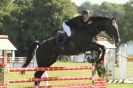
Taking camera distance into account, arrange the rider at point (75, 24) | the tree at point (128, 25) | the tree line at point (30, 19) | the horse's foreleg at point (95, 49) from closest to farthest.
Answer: the horse's foreleg at point (95, 49) < the rider at point (75, 24) < the tree line at point (30, 19) < the tree at point (128, 25)

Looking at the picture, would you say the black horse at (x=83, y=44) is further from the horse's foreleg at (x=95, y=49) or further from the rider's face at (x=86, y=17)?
the rider's face at (x=86, y=17)

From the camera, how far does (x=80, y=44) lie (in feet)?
34.9

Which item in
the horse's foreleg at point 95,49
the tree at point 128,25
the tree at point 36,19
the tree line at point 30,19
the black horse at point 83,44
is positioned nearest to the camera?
the horse's foreleg at point 95,49

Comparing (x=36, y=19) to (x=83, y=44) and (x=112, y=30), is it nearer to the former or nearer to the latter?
(x=83, y=44)

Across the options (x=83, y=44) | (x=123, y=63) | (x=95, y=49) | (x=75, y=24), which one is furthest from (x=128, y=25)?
(x=95, y=49)

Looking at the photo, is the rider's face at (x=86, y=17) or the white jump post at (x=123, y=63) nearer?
the rider's face at (x=86, y=17)

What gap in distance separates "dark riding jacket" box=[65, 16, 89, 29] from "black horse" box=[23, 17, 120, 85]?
10cm

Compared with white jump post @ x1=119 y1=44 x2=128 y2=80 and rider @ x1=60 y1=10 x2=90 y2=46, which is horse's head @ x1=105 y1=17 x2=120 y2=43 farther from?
white jump post @ x1=119 y1=44 x2=128 y2=80

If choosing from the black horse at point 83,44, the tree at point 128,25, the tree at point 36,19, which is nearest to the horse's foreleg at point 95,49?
the black horse at point 83,44

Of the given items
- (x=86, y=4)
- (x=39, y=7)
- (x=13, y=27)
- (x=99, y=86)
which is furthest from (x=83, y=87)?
(x=86, y=4)

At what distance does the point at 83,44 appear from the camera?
34.8 ft

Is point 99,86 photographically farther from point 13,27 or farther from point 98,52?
point 13,27

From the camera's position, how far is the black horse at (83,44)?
34.2 ft

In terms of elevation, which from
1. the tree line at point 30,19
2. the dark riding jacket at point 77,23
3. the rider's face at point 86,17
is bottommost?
the dark riding jacket at point 77,23
